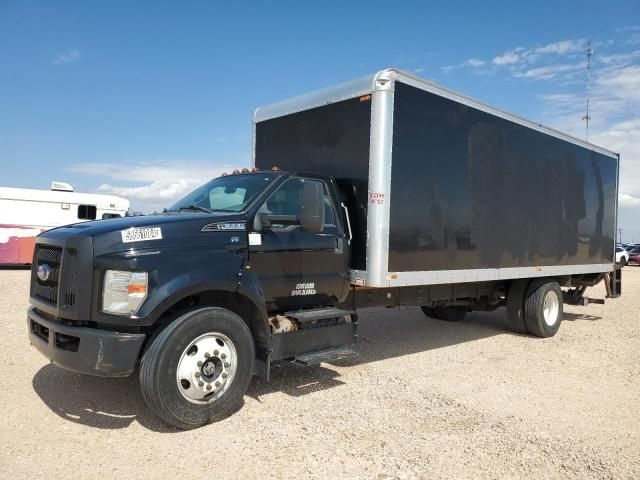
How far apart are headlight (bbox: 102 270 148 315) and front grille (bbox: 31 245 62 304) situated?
580mm

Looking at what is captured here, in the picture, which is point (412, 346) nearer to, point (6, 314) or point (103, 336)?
point (103, 336)

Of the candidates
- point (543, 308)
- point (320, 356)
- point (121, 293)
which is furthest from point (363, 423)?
point (543, 308)

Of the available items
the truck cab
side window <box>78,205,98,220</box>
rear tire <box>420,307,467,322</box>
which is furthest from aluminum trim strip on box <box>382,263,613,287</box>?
side window <box>78,205,98,220</box>

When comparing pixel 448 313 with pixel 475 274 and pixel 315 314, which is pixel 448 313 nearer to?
pixel 475 274

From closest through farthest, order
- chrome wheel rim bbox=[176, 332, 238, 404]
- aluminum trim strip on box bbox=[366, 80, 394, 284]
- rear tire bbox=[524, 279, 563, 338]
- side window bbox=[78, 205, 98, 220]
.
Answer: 1. chrome wheel rim bbox=[176, 332, 238, 404]
2. aluminum trim strip on box bbox=[366, 80, 394, 284]
3. rear tire bbox=[524, 279, 563, 338]
4. side window bbox=[78, 205, 98, 220]

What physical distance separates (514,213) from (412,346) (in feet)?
8.10

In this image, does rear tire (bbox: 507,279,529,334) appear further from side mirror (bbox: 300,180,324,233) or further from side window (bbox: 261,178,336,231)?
side mirror (bbox: 300,180,324,233)

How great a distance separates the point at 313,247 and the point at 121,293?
6.63 feet

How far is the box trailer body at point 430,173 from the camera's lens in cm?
554

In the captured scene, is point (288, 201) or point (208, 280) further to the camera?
point (288, 201)

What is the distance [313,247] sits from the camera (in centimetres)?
534

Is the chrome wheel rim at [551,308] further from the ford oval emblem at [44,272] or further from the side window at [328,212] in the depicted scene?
the ford oval emblem at [44,272]

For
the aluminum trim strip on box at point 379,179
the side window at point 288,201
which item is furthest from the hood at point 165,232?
the aluminum trim strip on box at point 379,179

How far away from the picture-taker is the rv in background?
1753 cm
